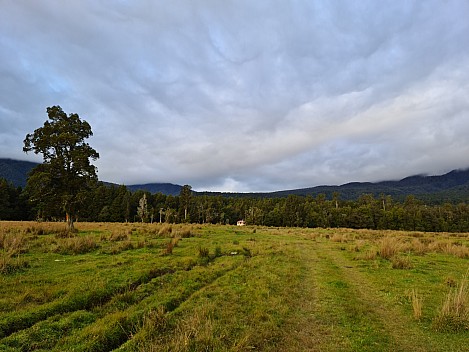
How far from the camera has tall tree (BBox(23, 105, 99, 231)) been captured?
27.0m

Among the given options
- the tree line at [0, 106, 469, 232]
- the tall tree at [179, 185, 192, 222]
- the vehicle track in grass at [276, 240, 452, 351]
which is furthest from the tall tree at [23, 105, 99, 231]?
the tall tree at [179, 185, 192, 222]

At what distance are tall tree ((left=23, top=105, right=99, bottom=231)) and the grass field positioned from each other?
12577 mm

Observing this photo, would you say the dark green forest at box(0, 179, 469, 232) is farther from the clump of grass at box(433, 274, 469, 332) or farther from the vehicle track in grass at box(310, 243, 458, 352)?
the clump of grass at box(433, 274, 469, 332)

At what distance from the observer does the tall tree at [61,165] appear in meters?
27.0

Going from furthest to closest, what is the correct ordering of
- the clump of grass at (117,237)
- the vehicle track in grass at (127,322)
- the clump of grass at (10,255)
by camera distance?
the clump of grass at (117,237) < the clump of grass at (10,255) < the vehicle track in grass at (127,322)

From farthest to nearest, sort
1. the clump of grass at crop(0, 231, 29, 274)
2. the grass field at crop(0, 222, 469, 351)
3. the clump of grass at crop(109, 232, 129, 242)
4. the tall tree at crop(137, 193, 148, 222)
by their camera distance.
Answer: the tall tree at crop(137, 193, 148, 222), the clump of grass at crop(109, 232, 129, 242), the clump of grass at crop(0, 231, 29, 274), the grass field at crop(0, 222, 469, 351)

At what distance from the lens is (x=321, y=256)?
19.2 meters

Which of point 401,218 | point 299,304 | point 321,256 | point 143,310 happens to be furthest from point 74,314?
point 401,218

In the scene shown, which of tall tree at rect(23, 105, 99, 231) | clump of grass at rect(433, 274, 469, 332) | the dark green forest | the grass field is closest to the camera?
the grass field

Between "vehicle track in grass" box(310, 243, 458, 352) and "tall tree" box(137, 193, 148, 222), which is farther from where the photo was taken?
"tall tree" box(137, 193, 148, 222)

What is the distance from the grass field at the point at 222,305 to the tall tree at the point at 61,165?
1258 cm

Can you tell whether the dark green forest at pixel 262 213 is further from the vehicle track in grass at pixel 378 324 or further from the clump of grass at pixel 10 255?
the vehicle track in grass at pixel 378 324

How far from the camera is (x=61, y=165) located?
2762cm

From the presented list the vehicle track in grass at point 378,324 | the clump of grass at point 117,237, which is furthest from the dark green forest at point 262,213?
the vehicle track in grass at point 378,324
